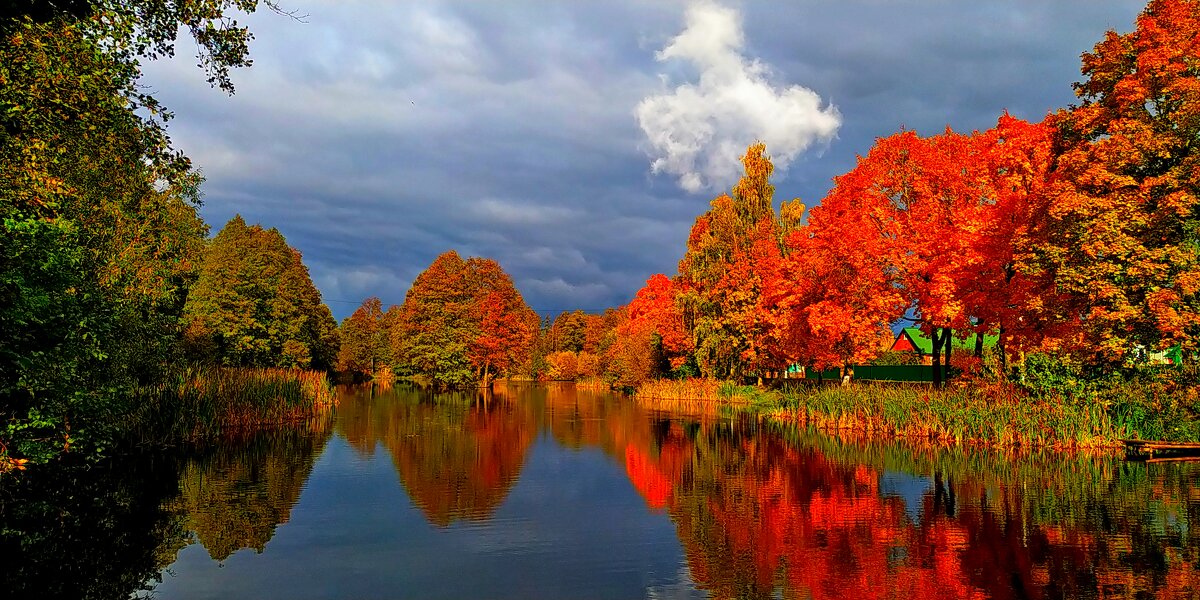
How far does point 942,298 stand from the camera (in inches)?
1266

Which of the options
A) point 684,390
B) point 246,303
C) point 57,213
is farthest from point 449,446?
point 684,390

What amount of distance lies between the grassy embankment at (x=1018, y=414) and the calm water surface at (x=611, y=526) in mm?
2208

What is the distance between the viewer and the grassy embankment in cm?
2606

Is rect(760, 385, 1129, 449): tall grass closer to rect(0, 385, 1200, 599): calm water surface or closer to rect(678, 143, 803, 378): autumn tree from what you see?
rect(0, 385, 1200, 599): calm water surface

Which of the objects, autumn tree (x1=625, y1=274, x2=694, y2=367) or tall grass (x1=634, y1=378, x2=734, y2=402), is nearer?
tall grass (x1=634, y1=378, x2=734, y2=402)

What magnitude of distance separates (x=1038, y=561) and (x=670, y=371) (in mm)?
58981

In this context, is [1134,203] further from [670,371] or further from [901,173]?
[670,371]

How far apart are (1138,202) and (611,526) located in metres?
21.9

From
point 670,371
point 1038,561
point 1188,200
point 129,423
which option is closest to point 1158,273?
point 1188,200

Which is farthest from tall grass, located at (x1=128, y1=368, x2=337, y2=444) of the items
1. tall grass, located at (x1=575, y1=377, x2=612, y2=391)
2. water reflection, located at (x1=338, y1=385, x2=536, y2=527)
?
tall grass, located at (x1=575, y1=377, x2=612, y2=391)

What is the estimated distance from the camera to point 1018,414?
91.1 feet

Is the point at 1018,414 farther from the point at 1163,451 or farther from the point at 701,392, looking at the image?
the point at 701,392

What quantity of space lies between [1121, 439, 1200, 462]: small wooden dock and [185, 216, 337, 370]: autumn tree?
51.2m

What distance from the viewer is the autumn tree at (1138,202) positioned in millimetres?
23562
